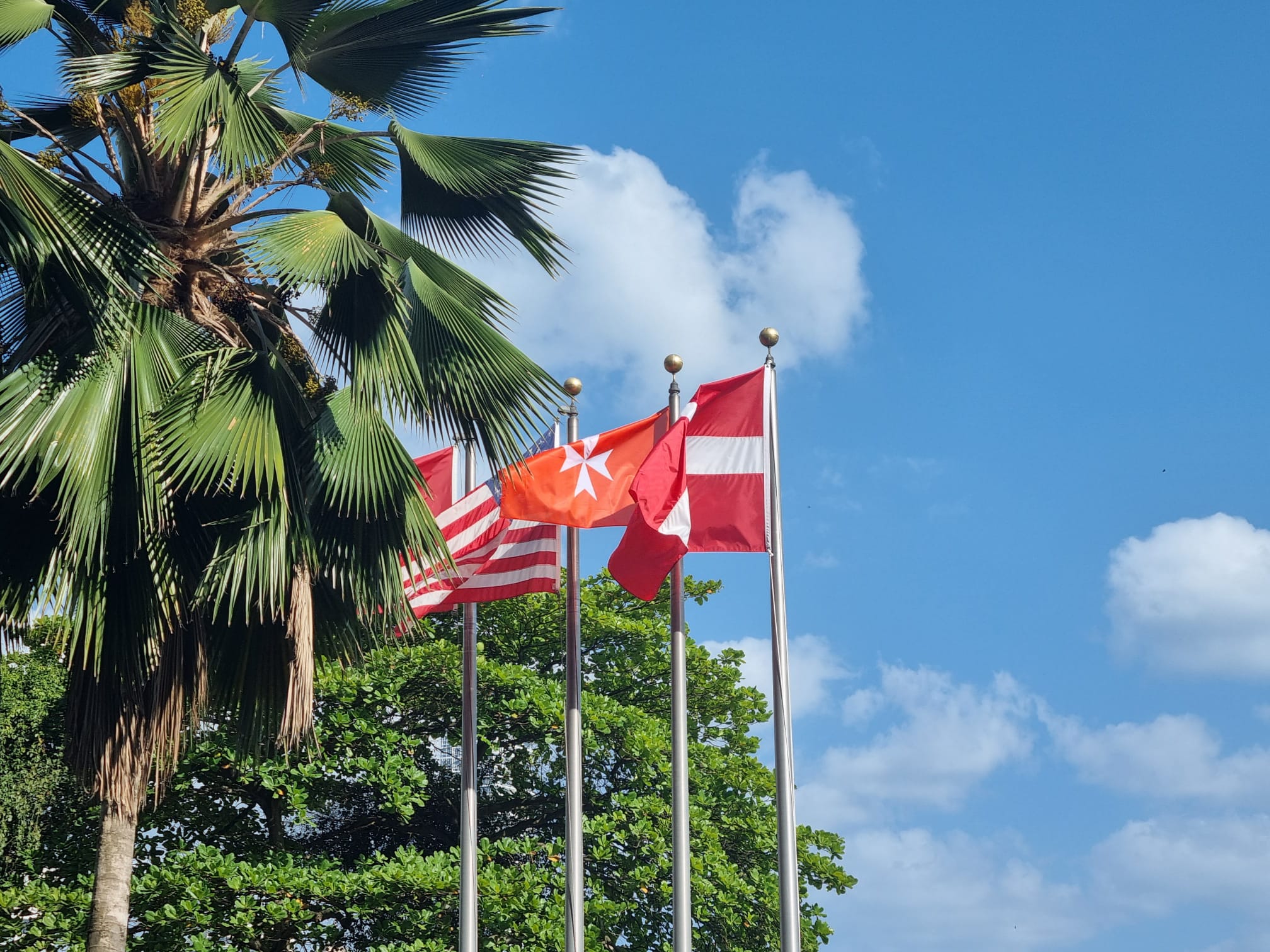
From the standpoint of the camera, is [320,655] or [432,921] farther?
[432,921]

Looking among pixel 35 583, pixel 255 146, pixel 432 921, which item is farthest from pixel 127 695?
pixel 432 921

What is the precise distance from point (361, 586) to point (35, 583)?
2.15 meters

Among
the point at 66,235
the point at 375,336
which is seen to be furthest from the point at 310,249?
the point at 66,235

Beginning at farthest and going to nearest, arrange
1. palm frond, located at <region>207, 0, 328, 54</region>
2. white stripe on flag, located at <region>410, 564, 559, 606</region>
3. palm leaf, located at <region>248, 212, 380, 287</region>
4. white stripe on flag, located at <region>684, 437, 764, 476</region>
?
white stripe on flag, located at <region>410, 564, 559, 606</region> < white stripe on flag, located at <region>684, 437, 764, 476</region> < palm frond, located at <region>207, 0, 328, 54</region> < palm leaf, located at <region>248, 212, 380, 287</region>

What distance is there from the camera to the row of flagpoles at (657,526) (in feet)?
39.8

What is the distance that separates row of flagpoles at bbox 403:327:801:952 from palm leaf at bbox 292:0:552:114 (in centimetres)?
312

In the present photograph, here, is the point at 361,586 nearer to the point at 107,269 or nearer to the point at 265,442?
the point at 265,442

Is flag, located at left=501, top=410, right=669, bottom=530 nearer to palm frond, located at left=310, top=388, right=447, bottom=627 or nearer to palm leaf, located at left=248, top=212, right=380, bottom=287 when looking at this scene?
palm frond, located at left=310, top=388, right=447, bottom=627

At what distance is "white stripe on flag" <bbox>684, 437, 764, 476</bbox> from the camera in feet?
41.5

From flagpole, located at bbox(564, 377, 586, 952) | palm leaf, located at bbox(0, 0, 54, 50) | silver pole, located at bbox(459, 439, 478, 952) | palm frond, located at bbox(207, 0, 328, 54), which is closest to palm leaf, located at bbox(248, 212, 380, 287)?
palm frond, located at bbox(207, 0, 328, 54)

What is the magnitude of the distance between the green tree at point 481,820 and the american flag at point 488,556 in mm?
2255

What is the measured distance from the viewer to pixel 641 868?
60.8 ft

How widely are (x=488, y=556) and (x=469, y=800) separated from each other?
2.60 metres

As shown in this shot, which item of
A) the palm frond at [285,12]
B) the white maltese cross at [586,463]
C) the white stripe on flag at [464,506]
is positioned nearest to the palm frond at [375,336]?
the palm frond at [285,12]
